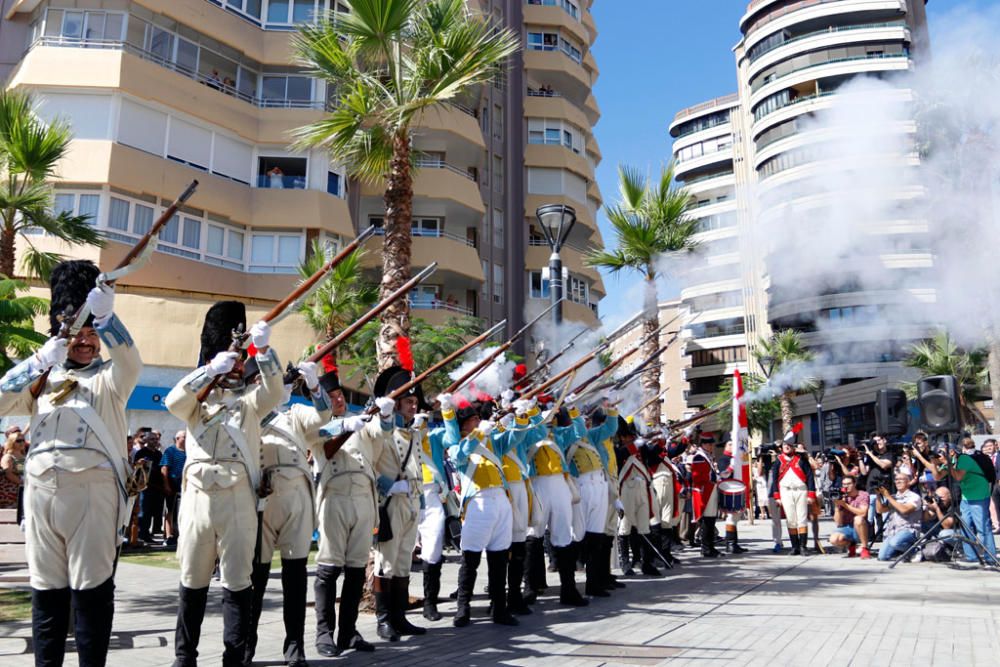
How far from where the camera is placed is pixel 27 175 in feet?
52.4

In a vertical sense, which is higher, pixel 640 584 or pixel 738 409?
pixel 738 409

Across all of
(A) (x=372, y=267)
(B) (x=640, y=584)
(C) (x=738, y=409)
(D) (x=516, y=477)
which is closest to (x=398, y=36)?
(D) (x=516, y=477)

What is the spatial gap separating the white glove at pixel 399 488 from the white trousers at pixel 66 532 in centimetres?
290

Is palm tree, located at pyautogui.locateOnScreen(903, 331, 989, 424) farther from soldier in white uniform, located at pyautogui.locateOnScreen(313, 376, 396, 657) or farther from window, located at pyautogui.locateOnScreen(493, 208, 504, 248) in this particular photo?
soldier in white uniform, located at pyautogui.locateOnScreen(313, 376, 396, 657)

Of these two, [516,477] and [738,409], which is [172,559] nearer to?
[516,477]

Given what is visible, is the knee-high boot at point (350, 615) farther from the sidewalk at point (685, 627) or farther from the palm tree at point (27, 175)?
the palm tree at point (27, 175)

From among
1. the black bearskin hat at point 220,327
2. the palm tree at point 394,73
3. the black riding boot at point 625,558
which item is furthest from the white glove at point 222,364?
the black riding boot at point 625,558

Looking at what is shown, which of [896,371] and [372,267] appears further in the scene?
[896,371]

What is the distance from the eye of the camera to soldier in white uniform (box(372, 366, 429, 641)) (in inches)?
270

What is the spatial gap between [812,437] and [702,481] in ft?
153

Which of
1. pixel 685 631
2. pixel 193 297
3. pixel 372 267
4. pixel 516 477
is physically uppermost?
pixel 372 267

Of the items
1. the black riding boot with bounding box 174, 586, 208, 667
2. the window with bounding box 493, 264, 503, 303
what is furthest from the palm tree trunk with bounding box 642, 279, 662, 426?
the window with bounding box 493, 264, 503, 303

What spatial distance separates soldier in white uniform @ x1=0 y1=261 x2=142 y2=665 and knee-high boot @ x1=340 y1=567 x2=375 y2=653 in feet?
7.30

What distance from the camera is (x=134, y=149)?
23094 mm
